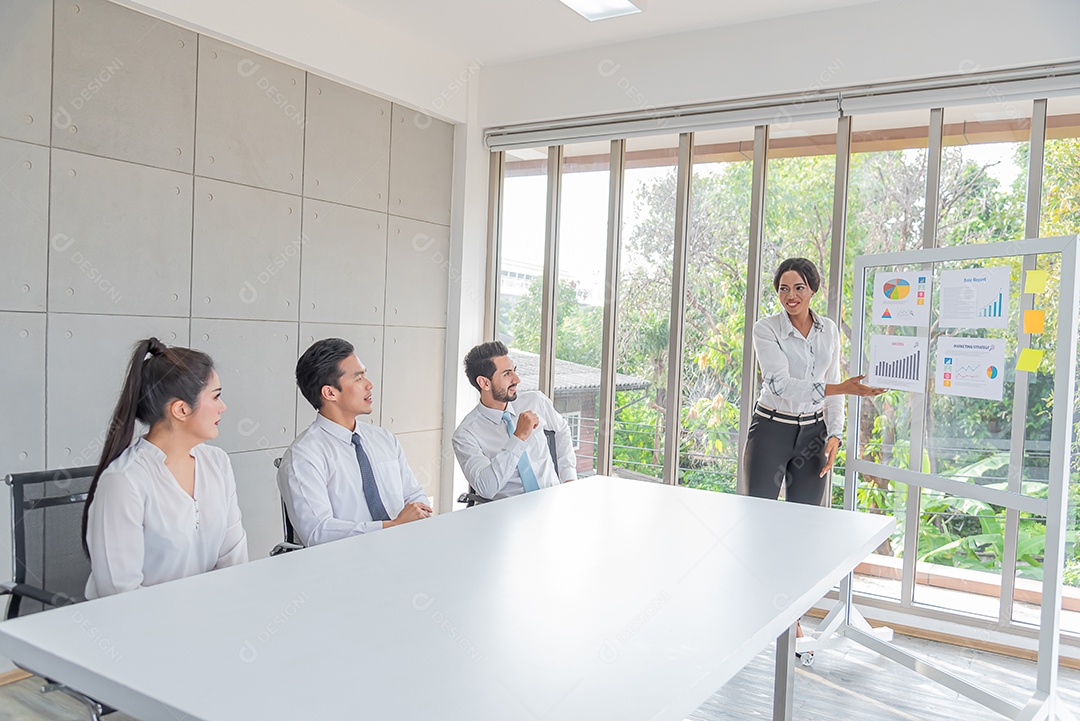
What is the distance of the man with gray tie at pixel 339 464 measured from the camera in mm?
2461

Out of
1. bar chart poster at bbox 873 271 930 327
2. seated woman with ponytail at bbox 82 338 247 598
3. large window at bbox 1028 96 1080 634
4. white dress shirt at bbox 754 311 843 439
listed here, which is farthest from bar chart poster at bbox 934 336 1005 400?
seated woman with ponytail at bbox 82 338 247 598

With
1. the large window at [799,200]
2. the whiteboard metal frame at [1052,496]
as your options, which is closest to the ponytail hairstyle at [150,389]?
the whiteboard metal frame at [1052,496]

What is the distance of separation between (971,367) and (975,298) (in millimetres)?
255

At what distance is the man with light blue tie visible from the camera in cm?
312

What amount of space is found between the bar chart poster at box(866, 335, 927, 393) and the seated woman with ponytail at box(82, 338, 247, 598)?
2532mm

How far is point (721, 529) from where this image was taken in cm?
233

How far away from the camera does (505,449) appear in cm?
313

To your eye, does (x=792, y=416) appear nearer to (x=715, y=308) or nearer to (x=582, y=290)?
(x=715, y=308)

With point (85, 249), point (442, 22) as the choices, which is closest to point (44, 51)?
point (85, 249)

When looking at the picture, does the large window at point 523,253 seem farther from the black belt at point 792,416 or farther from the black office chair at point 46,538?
the black office chair at point 46,538

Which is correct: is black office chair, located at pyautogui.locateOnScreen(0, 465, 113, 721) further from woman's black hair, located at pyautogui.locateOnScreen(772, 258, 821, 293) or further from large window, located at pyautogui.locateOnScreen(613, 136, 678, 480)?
large window, located at pyautogui.locateOnScreen(613, 136, 678, 480)

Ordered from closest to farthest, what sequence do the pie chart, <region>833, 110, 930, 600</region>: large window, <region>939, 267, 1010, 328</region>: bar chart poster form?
<region>939, 267, 1010, 328</region>: bar chart poster < the pie chart < <region>833, 110, 930, 600</region>: large window

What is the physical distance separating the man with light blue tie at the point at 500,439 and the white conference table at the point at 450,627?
0.88 metres

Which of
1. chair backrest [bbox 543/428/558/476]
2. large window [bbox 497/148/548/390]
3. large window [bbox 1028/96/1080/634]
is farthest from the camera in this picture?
large window [bbox 497/148/548/390]
